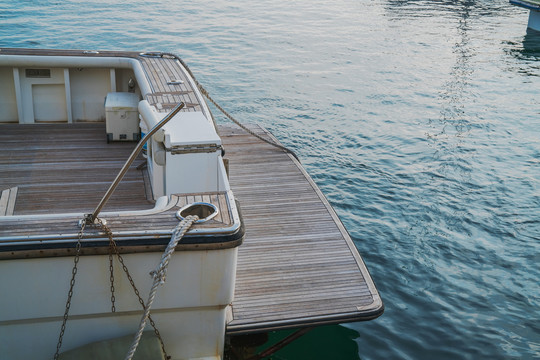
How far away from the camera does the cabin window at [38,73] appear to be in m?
9.02

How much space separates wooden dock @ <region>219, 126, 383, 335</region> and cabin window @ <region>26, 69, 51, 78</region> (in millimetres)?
3162

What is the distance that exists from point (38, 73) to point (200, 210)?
5.23 m

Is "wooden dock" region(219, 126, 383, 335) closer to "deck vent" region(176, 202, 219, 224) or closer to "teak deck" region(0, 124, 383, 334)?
"teak deck" region(0, 124, 383, 334)

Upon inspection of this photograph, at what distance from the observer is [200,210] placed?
5.12m

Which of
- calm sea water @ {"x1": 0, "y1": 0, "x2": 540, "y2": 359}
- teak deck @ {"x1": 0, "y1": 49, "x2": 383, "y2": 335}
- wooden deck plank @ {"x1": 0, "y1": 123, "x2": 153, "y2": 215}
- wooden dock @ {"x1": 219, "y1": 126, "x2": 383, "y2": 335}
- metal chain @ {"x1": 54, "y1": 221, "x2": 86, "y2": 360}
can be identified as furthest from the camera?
calm sea water @ {"x1": 0, "y1": 0, "x2": 540, "y2": 359}

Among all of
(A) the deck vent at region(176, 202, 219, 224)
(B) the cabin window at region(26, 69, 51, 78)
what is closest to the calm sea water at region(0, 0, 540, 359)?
(A) the deck vent at region(176, 202, 219, 224)

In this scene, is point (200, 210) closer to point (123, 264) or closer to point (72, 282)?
point (123, 264)

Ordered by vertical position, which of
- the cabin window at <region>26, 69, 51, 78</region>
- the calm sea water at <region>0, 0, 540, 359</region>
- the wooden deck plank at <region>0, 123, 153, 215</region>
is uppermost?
the cabin window at <region>26, 69, 51, 78</region>

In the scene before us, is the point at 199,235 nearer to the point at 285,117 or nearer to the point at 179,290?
the point at 179,290

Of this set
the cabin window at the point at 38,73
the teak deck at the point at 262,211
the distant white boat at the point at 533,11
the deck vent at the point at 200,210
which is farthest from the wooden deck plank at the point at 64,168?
the distant white boat at the point at 533,11

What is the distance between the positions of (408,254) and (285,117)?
23.2 feet

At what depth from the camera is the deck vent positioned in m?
4.97

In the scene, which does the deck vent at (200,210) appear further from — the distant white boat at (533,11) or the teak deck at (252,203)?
the distant white boat at (533,11)

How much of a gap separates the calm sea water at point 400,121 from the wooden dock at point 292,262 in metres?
1.00
